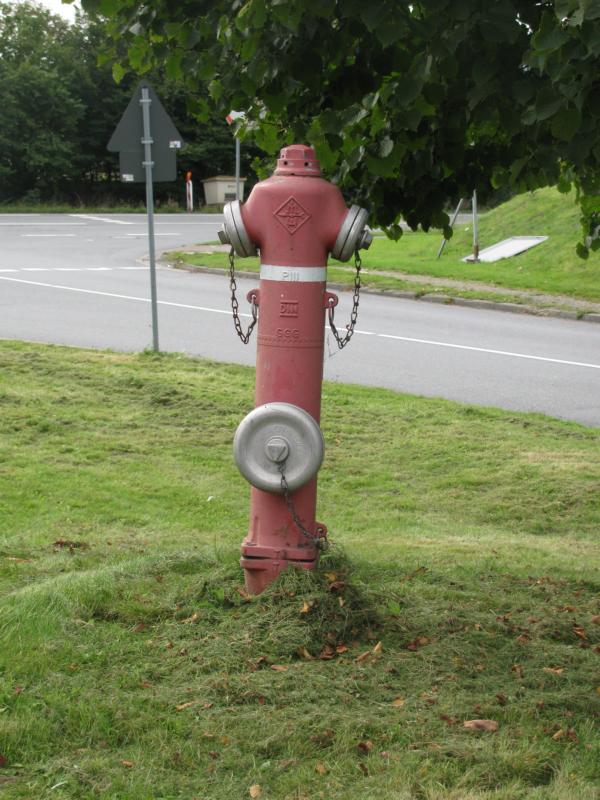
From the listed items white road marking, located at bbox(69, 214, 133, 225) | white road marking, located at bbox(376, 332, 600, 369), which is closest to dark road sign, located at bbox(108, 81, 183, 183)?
white road marking, located at bbox(376, 332, 600, 369)

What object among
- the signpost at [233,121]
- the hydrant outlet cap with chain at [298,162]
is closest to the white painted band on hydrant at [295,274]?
the hydrant outlet cap with chain at [298,162]

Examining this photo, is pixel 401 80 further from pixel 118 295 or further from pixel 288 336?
pixel 118 295

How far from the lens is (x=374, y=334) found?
49.8ft

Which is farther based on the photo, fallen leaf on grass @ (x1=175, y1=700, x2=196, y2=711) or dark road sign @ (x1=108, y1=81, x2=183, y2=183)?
dark road sign @ (x1=108, y1=81, x2=183, y2=183)

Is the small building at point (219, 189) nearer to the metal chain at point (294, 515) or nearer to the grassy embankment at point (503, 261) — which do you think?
the grassy embankment at point (503, 261)

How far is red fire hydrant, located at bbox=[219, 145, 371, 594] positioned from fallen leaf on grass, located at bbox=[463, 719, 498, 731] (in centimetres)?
116

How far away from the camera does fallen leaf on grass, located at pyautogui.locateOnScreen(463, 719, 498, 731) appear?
3.54 m

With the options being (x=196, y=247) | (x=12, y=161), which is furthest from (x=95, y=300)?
(x=12, y=161)

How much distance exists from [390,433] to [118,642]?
5030 millimetres

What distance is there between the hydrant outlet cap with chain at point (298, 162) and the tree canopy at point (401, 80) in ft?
0.35

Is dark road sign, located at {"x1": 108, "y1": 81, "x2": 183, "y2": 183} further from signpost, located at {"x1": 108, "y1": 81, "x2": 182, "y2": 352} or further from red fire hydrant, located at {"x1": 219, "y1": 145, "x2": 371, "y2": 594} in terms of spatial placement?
red fire hydrant, located at {"x1": 219, "y1": 145, "x2": 371, "y2": 594}

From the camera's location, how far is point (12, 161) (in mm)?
47250

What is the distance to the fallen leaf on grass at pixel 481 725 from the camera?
11.6 ft

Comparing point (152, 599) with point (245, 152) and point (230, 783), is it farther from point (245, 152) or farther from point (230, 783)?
point (245, 152)
